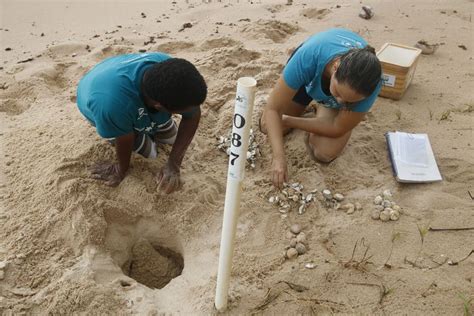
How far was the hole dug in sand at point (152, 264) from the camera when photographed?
101 inches

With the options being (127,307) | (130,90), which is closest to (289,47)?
(130,90)

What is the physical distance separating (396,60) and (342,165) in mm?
1155

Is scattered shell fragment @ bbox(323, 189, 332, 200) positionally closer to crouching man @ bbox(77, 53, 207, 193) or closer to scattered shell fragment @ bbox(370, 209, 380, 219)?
scattered shell fragment @ bbox(370, 209, 380, 219)

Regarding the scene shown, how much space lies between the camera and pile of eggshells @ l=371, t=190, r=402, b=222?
8.21ft

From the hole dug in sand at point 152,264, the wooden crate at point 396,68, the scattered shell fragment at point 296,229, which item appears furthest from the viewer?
the wooden crate at point 396,68

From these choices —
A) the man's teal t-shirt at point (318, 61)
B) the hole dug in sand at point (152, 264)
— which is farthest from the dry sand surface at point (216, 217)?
the man's teal t-shirt at point (318, 61)

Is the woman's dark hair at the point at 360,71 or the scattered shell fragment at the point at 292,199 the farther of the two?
the scattered shell fragment at the point at 292,199

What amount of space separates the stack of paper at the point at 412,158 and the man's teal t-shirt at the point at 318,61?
45cm

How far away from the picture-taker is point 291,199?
2637 millimetres

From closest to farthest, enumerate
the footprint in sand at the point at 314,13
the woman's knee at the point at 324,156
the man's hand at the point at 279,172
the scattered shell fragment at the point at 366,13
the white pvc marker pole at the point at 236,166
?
the white pvc marker pole at the point at 236,166 < the man's hand at the point at 279,172 < the woman's knee at the point at 324,156 < the scattered shell fragment at the point at 366,13 < the footprint in sand at the point at 314,13

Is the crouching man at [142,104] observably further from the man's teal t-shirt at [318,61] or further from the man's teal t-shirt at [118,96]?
the man's teal t-shirt at [318,61]

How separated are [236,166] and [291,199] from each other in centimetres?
111

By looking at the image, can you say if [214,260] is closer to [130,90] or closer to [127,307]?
[127,307]

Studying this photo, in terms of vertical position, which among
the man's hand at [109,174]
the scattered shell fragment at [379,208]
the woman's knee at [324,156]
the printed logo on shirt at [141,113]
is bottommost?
the scattered shell fragment at [379,208]
